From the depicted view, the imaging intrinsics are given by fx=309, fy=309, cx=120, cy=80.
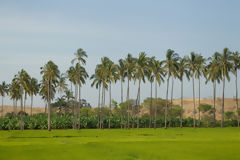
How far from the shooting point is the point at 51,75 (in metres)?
85.0

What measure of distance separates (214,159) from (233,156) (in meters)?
2.30

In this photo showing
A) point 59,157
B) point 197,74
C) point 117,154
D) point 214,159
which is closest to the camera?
point 214,159

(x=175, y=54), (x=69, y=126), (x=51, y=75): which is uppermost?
(x=175, y=54)

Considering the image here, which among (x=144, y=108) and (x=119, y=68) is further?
(x=144, y=108)

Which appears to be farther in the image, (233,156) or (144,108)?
(144,108)

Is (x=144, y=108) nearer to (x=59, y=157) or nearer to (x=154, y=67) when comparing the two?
(x=154, y=67)

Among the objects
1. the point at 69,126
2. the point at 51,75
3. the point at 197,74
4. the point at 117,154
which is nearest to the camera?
the point at 117,154

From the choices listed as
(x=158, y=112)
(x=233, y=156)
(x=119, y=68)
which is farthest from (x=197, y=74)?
(x=233, y=156)

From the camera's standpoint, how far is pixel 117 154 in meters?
29.8

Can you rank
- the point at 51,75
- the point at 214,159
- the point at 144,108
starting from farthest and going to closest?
the point at 144,108 < the point at 51,75 < the point at 214,159

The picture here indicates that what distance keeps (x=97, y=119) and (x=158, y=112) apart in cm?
6093

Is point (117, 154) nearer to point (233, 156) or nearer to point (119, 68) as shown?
point (233, 156)

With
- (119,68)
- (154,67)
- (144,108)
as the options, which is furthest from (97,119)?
(144,108)

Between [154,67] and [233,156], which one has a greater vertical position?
[154,67]
